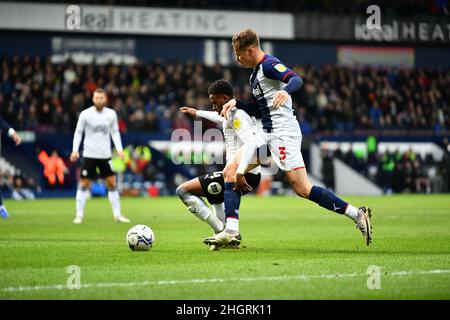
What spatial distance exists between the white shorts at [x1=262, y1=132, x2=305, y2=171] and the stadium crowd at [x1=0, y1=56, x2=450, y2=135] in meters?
21.8

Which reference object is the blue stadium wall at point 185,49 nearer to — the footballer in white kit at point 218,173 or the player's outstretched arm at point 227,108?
the footballer in white kit at point 218,173

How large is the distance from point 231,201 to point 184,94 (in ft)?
83.5

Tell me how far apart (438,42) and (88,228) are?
28463mm

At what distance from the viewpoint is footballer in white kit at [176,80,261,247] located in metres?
9.42

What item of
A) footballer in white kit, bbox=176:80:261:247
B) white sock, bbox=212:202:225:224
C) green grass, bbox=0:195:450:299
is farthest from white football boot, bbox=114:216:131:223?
footballer in white kit, bbox=176:80:261:247

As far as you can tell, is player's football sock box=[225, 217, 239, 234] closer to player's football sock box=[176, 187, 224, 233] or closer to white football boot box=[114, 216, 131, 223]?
player's football sock box=[176, 187, 224, 233]

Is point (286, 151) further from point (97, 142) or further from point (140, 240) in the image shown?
point (97, 142)

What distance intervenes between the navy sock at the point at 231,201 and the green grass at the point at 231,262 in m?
0.42

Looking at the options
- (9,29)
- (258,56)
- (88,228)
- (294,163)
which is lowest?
(88,228)

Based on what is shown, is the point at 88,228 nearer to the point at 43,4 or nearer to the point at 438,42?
the point at 43,4
